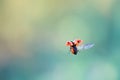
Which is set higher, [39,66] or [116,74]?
[39,66]

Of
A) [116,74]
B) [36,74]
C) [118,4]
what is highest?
[118,4]

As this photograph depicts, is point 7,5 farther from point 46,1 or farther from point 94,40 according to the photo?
point 94,40

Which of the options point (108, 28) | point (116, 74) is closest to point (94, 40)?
point (108, 28)
